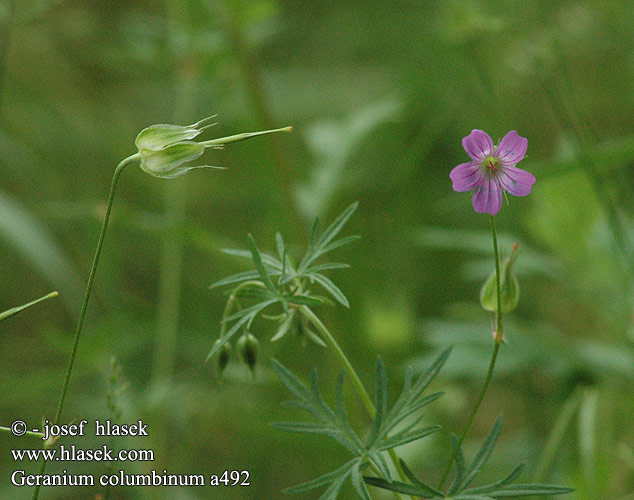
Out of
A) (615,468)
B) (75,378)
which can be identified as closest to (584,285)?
(615,468)

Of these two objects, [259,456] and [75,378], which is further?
[75,378]

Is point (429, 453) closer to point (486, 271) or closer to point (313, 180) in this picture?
point (486, 271)

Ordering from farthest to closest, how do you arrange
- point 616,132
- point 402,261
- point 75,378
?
point 616,132, point 402,261, point 75,378

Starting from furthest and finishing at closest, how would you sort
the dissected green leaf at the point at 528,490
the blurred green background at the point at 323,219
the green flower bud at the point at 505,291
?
the blurred green background at the point at 323,219 < the green flower bud at the point at 505,291 < the dissected green leaf at the point at 528,490

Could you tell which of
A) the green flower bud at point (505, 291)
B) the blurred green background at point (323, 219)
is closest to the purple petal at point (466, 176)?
the green flower bud at point (505, 291)

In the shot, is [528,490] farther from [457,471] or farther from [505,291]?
[505,291]

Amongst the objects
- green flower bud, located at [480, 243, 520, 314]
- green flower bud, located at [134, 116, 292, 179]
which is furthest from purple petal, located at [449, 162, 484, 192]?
green flower bud, located at [134, 116, 292, 179]

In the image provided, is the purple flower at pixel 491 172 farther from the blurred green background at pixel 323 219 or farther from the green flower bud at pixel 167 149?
the blurred green background at pixel 323 219

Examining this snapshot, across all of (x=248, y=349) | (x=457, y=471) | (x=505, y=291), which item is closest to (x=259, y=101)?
(x=248, y=349)
